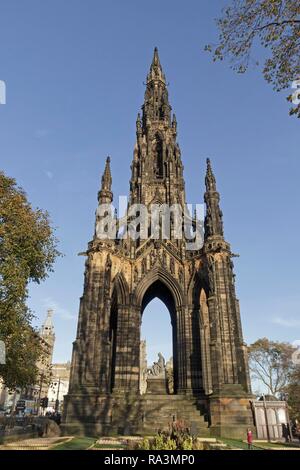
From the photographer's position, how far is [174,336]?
1085 inches

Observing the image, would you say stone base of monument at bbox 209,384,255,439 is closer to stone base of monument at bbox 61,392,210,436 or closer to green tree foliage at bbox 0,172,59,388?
stone base of monument at bbox 61,392,210,436

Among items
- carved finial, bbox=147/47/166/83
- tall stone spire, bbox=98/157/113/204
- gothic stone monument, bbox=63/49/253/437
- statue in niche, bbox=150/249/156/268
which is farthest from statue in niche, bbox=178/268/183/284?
carved finial, bbox=147/47/166/83

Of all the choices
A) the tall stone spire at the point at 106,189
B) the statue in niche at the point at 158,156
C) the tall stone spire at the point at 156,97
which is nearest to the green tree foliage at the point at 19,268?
the tall stone spire at the point at 106,189

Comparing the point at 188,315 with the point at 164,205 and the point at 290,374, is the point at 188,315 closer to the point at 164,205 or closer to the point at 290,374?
the point at 164,205

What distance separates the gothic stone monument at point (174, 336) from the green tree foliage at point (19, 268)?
4150 millimetres

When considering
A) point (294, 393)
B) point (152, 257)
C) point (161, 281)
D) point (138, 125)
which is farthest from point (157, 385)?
point (138, 125)

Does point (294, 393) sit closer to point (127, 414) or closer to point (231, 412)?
point (231, 412)

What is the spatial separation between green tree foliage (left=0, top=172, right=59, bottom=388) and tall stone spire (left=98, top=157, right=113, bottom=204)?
30.3 feet

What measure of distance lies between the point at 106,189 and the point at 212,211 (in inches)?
342

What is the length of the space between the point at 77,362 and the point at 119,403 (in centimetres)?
413
